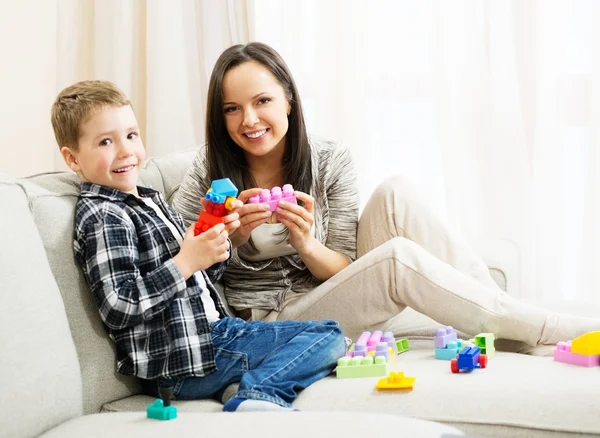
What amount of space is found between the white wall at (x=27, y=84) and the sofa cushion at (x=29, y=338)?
158 centimetres

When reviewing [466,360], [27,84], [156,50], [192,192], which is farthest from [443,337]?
[27,84]

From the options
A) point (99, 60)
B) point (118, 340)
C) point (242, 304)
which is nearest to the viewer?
point (118, 340)

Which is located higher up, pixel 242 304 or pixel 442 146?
pixel 442 146

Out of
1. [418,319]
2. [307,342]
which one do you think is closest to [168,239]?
[307,342]

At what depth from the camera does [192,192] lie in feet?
7.21

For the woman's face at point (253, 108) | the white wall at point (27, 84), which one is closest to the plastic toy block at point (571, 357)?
the woman's face at point (253, 108)

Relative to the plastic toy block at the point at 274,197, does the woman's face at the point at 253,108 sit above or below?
above

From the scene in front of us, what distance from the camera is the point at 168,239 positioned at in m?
1.81

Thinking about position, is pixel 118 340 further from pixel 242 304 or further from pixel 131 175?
pixel 242 304

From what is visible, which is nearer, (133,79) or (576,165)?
(576,165)

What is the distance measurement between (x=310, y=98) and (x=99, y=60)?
2.57ft

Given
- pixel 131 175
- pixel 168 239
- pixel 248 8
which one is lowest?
pixel 168 239

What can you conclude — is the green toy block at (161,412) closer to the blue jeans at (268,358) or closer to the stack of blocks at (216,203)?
the blue jeans at (268,358)

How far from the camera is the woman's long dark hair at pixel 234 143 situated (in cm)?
215
